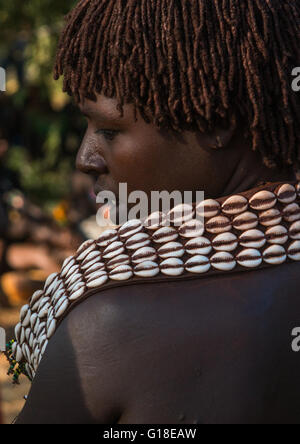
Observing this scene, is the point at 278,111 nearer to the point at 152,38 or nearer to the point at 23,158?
the point at 152,38

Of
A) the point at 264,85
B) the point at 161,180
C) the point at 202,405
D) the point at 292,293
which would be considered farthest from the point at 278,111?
the point at 202,405

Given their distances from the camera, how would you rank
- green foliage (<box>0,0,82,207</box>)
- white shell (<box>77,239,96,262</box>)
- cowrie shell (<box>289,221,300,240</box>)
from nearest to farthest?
cowrie shell (<box>289,221,300,240</box>)
white shell (<box>77,239,96,262</box>)
green foliage (<box>0,0,82,207</box>)

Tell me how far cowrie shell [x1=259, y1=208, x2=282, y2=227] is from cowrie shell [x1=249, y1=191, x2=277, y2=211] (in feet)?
0.05

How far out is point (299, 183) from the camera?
171 cm

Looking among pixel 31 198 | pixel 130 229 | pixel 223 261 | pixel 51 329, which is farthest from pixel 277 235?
pixel 31 198

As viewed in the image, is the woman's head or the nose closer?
the woman's head

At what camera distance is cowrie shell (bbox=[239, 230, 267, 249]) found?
1625mm

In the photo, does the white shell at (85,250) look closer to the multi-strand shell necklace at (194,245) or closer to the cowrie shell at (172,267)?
the multi-strand shell necklace at (194,245)

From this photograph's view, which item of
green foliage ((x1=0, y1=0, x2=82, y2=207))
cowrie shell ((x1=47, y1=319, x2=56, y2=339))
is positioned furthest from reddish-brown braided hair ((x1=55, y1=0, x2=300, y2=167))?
green foliage ((x1=0, y1=0, x2=82, y2=207))

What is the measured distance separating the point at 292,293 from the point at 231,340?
19 centimetres

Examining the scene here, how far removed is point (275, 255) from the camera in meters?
1.61

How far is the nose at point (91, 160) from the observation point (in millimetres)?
1826

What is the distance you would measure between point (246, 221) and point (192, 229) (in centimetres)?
14

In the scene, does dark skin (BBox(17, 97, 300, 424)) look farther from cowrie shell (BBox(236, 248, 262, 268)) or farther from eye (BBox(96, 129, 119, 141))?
eye (BBox(96, 129, 119, 141))
